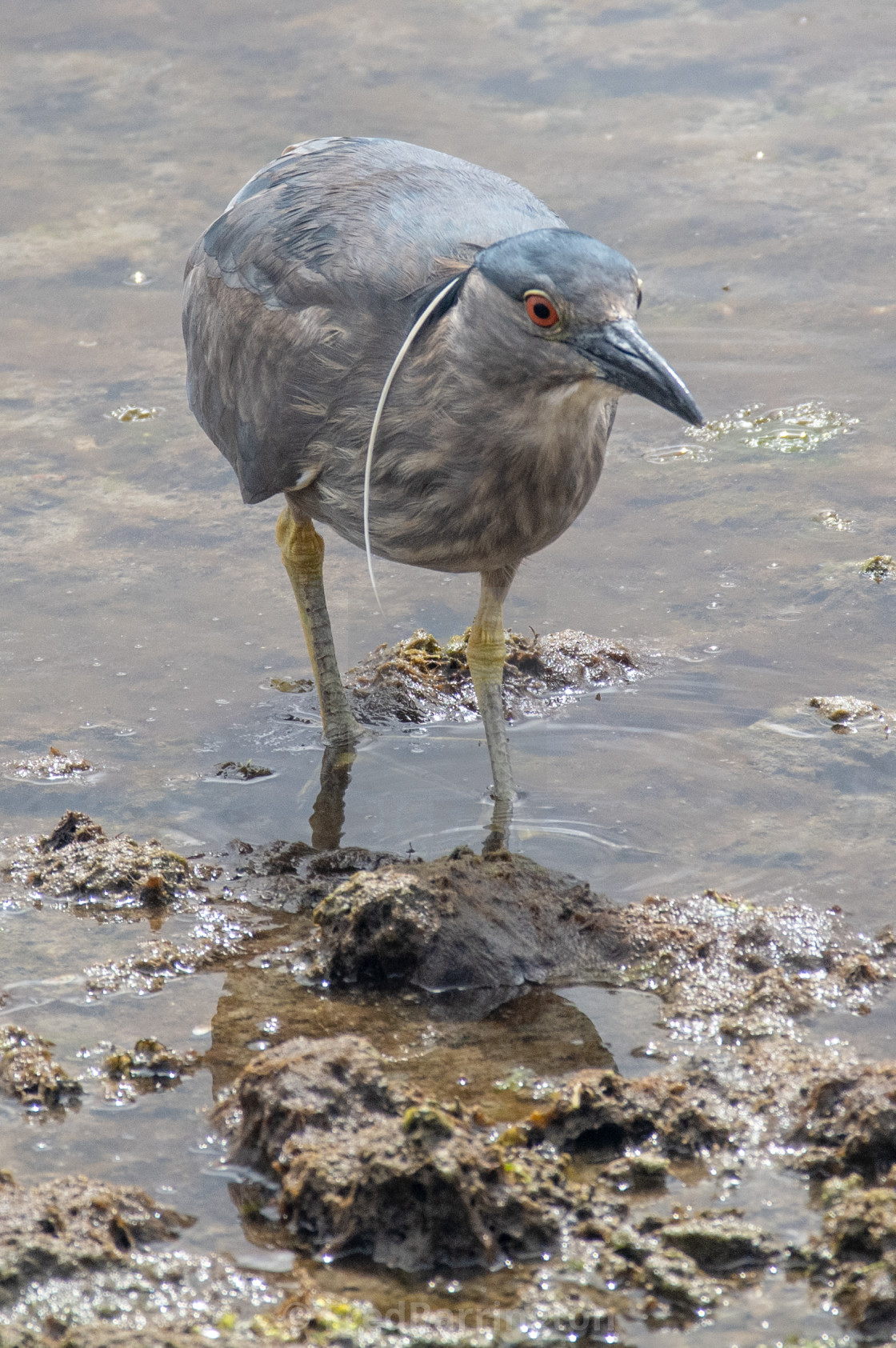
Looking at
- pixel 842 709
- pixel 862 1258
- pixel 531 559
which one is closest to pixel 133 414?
pixel 531 559

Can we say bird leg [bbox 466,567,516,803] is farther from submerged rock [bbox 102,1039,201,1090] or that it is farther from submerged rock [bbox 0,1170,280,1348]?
submerged rock [bbox 0,1170,280,1348]

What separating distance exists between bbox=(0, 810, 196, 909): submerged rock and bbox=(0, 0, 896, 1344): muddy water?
0.11 m

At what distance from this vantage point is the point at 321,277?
4320mm

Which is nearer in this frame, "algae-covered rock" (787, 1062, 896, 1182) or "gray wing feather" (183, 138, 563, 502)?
"algae-covered rock" (787, 1062, 896, 1182)

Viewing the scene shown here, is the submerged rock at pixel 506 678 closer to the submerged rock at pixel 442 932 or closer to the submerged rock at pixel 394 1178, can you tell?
the submerged rock at pixel 442 932

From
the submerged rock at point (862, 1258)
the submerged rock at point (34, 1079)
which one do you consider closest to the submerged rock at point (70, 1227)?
the submerged rock at point (34, 1079)

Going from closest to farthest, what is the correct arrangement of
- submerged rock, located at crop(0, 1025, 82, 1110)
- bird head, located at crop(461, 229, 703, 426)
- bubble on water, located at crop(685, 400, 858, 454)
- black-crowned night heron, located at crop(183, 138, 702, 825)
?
submerged rock, located at crop(0, 1025, 82, 1110), bird head, located at crop(461, 229, 703, 426), black-crowned night heron, located at crop(183, 138, 702, 825), bubble on water, located at crop(685, 400, 858, 454)

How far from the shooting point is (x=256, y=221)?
4691 mm

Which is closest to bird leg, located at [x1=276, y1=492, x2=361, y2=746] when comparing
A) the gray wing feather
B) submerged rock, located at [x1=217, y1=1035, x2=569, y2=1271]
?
the gray wing feather

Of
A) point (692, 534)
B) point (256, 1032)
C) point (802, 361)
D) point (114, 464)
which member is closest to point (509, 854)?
point (256, 1032)

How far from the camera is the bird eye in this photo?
3521 millimetres

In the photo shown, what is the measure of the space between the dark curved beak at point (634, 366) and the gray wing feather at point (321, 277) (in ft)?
2.46

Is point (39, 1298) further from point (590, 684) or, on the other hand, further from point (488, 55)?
point (488, 55)

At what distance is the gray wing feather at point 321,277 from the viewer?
419 centimetres
